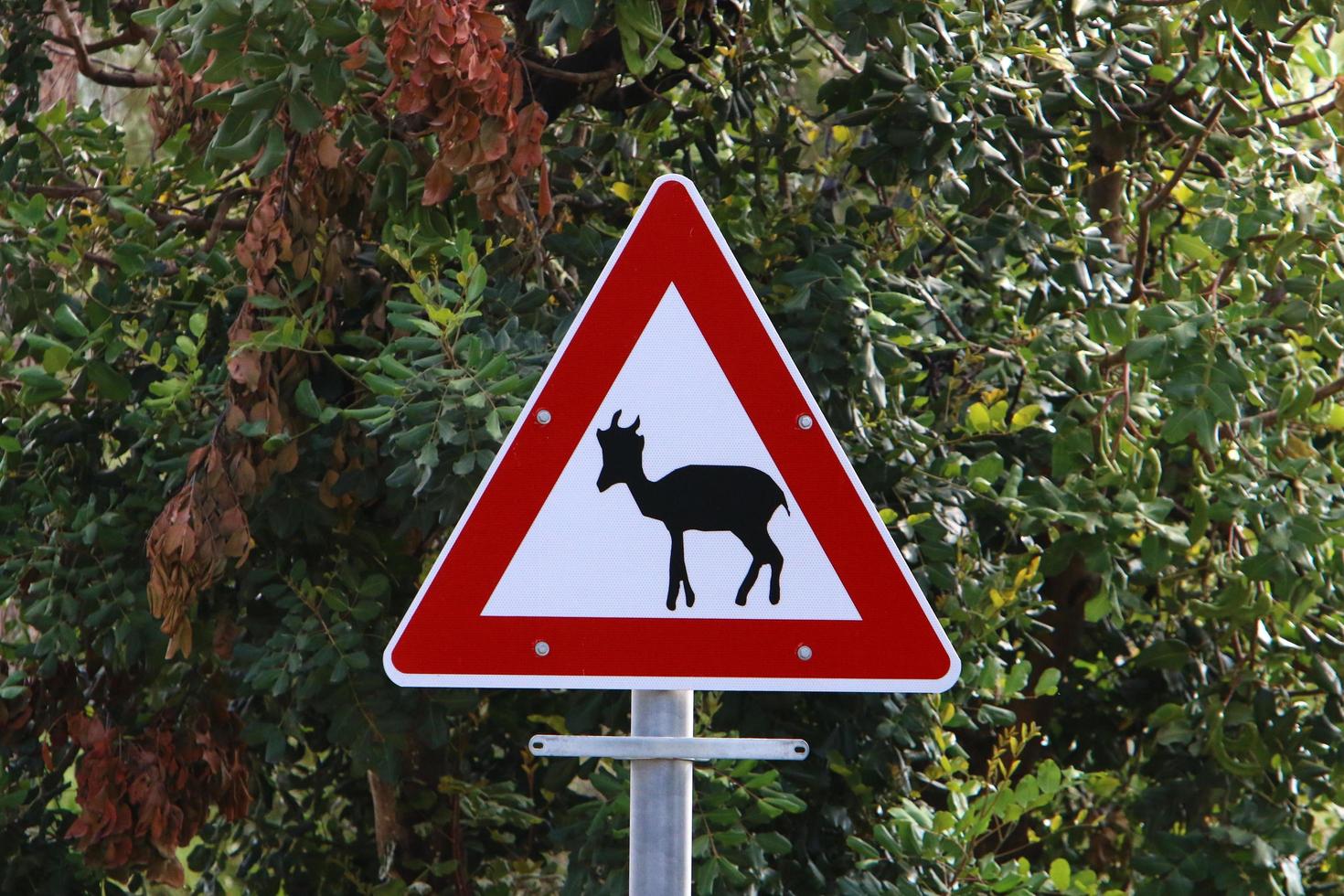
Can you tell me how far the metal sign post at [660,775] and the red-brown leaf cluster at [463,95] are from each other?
49.6 inches

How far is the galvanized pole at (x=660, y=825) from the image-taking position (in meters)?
1.70

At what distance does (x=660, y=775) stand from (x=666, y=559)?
0.85 feet

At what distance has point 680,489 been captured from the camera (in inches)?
68.7

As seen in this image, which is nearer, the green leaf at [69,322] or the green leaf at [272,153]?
the green leaf at [272,153]

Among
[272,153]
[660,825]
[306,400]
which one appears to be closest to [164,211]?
[306,400]

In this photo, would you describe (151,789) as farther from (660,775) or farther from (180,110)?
(660,775)

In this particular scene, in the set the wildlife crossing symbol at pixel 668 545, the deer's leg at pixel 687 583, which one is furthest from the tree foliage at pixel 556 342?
the deer's leg at pixel 687 583

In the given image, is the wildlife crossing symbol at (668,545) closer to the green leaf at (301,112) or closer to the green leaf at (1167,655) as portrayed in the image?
the green leaf at (301,112)

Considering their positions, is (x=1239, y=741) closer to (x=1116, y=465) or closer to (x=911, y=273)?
(x=1116, y=465)

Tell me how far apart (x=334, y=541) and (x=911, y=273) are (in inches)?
62.6

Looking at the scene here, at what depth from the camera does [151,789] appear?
10.5 feet

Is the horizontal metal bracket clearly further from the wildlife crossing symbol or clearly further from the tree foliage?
the tree foliage

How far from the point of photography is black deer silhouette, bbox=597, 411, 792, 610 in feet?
5.69

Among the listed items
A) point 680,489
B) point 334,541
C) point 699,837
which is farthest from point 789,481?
point 334,541
